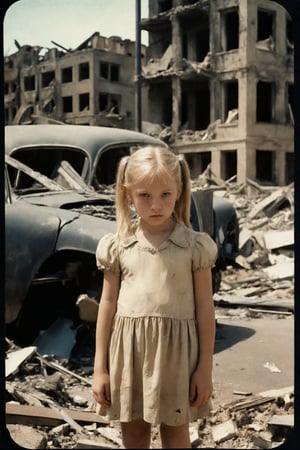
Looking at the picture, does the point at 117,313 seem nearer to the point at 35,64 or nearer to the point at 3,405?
the point at 3,405

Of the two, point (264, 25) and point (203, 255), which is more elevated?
point (264, 25)

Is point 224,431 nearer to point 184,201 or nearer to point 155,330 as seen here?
point 155,330

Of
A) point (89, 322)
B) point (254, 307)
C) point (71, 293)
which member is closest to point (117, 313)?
point (89, 322)

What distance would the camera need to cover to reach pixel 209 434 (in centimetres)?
369

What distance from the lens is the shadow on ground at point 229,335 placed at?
582 centimetres

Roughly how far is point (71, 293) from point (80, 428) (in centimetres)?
189

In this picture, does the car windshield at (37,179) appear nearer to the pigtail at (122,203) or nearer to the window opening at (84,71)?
the pigtail at (122,203)

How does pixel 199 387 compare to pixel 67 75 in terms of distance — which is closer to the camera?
pixel 199 387

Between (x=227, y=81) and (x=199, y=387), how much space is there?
87.7ft

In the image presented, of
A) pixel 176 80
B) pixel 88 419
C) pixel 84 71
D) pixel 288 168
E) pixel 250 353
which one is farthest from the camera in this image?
pixel 84 71

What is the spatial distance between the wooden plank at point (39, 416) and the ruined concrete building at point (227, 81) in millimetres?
23175

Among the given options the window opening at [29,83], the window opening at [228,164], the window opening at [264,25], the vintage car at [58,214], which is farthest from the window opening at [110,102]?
the vintage car at [58,214]

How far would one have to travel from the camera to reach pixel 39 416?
3623 millimetres

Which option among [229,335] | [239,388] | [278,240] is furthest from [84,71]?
[239,388]
